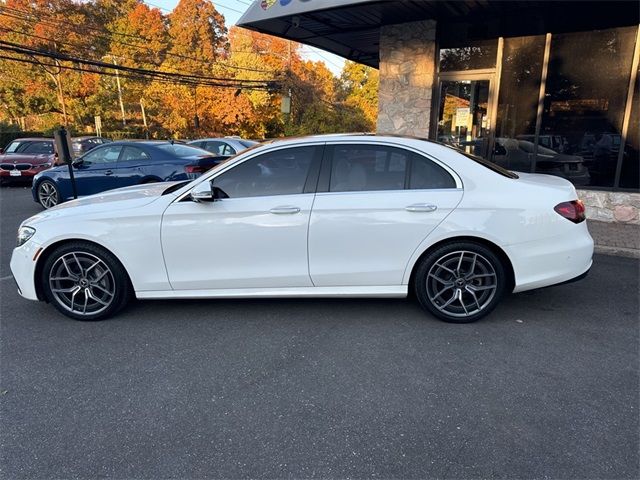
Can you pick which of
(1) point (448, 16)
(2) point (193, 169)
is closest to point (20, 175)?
(2) point (193, 169)

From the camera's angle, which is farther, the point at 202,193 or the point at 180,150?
the point at 180,150

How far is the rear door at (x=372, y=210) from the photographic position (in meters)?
3.71

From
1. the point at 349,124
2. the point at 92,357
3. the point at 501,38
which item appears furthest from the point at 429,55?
the point at 349,124

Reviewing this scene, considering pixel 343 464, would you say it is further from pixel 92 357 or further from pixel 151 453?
pixel 92 357

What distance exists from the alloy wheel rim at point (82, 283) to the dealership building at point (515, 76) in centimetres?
534

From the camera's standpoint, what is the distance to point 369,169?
3.85m

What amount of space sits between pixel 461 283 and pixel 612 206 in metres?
5.30

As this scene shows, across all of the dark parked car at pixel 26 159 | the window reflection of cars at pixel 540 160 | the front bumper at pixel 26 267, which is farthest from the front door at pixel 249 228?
the dark parked car at pixel 26 159

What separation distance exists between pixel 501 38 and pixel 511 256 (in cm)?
605

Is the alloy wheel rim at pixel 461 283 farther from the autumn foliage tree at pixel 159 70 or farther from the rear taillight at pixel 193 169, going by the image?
the autumn foliage tree at pixel 159 70

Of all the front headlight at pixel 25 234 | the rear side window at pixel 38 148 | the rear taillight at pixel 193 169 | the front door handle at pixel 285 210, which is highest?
the rear side window at pixel 38 148

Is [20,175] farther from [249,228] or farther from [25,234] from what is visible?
[249,228]

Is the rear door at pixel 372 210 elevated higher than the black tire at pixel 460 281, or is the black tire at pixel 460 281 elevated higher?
the rear door at pixel 372 210

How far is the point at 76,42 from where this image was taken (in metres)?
39.5
